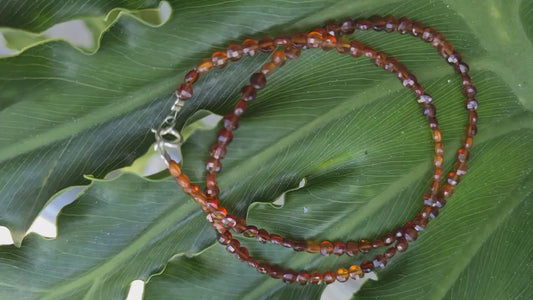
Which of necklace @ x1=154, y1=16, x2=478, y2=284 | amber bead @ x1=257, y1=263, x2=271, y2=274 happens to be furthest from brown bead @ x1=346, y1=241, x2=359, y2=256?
amber bead @ x1=257, y1=263, x2=271, y2=274

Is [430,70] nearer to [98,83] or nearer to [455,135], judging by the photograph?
[455,135]

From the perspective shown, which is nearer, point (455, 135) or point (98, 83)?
point (98, 83)

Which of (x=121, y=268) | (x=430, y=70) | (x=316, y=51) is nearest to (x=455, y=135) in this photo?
(x=430, y=70)

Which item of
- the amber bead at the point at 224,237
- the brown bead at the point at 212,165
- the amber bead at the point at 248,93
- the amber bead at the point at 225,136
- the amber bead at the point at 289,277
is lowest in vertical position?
the amber bead at the point at 289,277

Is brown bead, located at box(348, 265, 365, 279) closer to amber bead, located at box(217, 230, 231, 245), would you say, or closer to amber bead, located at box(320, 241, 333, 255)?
→ amber bead, located at box(320, 241, 333, 255)

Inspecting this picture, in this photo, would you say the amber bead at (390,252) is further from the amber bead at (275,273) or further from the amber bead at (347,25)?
the amber bead at (347,25)

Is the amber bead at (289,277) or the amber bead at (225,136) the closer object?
the amber bead at (225,136)

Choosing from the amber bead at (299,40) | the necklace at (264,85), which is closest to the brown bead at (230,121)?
the necklace at (264,85)

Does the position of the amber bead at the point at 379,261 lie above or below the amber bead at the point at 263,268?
below
